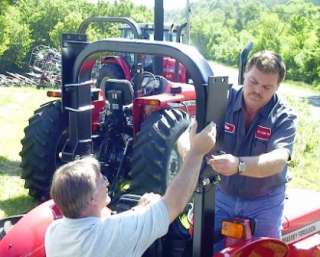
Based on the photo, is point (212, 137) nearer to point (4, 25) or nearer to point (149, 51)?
point (149, 51)

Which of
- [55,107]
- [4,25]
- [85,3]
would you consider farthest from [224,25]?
[55,107]

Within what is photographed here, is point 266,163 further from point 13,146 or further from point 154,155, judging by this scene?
point 13,146

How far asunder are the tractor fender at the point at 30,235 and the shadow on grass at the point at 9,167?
4.01 metres

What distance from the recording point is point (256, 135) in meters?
2.63

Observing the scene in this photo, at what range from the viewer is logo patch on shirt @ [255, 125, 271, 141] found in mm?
2598

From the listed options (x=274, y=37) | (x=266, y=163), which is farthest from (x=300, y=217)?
(x=274, y=37)

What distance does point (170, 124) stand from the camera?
4609mm

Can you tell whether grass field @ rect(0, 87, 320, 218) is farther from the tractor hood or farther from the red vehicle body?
the tractor hood

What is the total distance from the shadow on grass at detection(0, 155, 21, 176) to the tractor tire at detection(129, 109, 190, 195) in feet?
8.11

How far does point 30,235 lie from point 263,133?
3.95 feet

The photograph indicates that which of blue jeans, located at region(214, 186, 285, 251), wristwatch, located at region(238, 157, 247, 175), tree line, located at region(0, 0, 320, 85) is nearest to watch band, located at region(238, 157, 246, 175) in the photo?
wristwatch, located at region(238, 157, 247, 175)

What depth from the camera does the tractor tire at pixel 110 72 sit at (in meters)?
6.82

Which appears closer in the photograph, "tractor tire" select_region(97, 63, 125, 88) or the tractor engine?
the tractor engine

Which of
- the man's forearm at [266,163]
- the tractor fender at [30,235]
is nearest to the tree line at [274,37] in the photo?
the man's forearm at [266,163]
